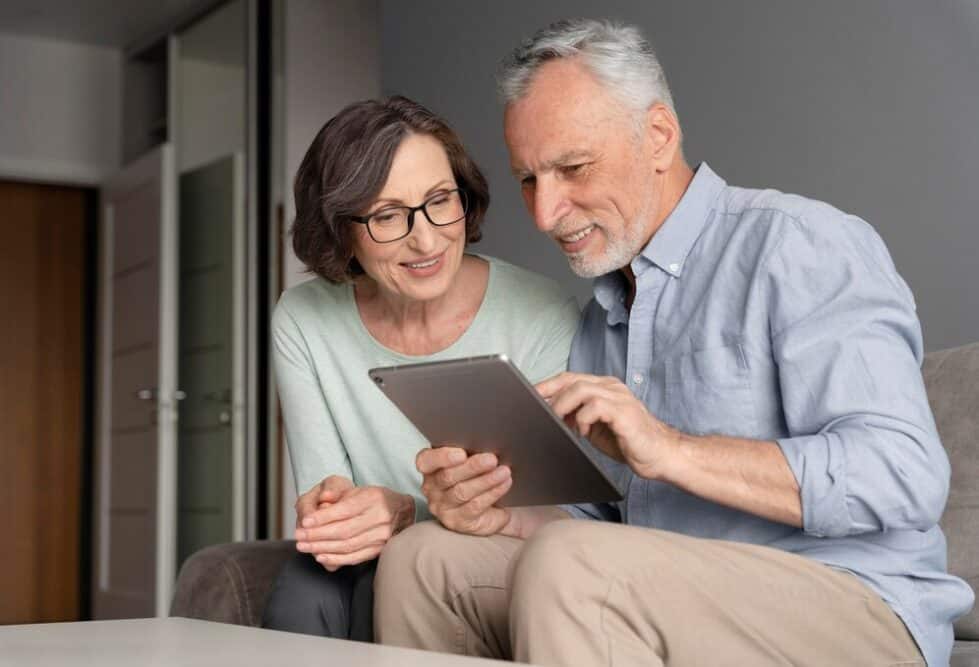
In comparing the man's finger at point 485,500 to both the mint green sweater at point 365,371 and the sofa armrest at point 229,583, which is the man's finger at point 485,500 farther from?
the sofa armrest at point 229,583

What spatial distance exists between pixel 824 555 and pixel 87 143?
5.44 meters

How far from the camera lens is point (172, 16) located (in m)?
5.70

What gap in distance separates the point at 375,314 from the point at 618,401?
86 cm

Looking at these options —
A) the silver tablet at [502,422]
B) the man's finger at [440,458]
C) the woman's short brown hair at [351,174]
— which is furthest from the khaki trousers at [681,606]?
the woman's short brown hair at [351,174]

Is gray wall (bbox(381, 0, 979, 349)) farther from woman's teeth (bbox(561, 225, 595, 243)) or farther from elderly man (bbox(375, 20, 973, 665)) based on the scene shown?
woman's teeth (bbox(561, 225, 595, 243))

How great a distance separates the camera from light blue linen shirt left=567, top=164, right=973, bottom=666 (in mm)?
1347

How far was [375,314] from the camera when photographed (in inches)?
85.0

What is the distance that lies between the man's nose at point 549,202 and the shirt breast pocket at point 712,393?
0.88 ft

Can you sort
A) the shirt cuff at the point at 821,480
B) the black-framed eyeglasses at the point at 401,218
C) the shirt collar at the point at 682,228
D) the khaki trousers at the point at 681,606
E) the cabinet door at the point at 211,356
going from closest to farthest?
the khaki trousers at the point at 681,606 < the shirt cuff at the point at 821,480 < the shirt collar at the point at 682,228 < the black-framed eyeglasses at the point at 401,218 < the cabinet door at the point at 211,356

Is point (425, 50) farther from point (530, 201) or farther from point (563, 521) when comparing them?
point (563, 521)

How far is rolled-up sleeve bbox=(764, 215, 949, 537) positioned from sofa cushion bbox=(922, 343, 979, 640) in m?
0.41

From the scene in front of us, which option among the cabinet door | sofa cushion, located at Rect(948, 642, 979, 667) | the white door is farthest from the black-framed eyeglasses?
the white door

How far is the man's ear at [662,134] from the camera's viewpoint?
69.2 inches

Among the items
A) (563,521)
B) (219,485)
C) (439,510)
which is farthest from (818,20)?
(219,485)
